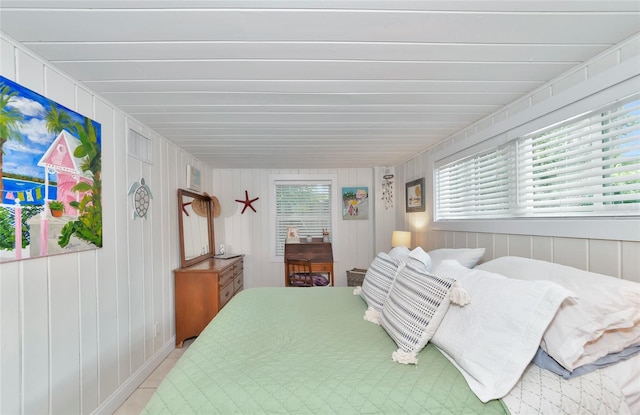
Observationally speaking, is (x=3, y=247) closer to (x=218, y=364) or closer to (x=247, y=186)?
(x=218, y=364)

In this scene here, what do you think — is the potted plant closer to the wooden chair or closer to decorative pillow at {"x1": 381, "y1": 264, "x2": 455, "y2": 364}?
decorative pillow at {"x1": 381, "y1": 264, "x2": 455, "y2": 364}

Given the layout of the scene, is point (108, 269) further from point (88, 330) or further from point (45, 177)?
point (45, 177)

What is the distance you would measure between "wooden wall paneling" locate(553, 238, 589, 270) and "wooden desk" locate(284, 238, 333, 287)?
8.57ft

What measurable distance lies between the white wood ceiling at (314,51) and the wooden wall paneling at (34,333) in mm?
1107

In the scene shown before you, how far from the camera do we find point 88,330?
1652mm

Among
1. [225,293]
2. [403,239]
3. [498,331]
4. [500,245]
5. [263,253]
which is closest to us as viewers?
[498,331]

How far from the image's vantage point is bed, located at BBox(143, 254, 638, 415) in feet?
2.99

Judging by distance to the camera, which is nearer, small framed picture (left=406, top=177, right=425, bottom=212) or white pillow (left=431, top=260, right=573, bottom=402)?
white pillow (left=431, top=260, right=573, bottom=402)

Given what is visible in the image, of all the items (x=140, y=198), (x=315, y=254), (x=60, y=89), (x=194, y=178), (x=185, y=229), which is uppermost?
(x=60, y=89)

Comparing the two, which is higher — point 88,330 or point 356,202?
point 356,202

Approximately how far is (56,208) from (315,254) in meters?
2.90

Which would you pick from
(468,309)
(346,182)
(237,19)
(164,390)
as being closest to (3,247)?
(164,390)

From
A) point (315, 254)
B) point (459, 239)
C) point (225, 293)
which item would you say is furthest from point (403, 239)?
point (225, 293)

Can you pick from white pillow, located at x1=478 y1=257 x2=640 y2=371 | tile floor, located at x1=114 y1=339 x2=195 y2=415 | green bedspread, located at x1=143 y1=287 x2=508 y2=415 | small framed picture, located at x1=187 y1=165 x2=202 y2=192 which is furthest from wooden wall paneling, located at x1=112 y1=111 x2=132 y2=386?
white pillow, located at x1=478 y1=257 x2=640 y2=371
